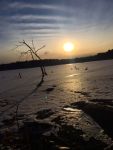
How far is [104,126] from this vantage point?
9742mm

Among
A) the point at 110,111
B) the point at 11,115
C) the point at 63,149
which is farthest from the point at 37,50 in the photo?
the point at 63,149

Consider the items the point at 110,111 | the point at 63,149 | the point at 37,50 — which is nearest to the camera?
the point at 63,149

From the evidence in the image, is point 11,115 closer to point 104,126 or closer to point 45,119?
point 45,119

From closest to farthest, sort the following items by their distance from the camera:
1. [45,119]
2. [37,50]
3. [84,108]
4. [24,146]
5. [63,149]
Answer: [63,149], [24,146], [45,119], [84,108], [37,50]

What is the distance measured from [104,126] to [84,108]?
3364mm

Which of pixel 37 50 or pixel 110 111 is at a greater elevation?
pixel 37 50

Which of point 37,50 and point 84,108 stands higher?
point 37,50

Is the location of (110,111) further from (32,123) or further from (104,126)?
(32,123)

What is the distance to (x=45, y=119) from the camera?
38.7 ft

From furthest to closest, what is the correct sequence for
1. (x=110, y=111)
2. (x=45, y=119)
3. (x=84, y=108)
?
1. (x=84, y=108)
2. (x=45, y=119)
3. (x=110, y=111)

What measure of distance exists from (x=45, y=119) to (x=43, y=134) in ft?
7.33

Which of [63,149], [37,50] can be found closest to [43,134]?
[63,149]

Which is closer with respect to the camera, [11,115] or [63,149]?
[63,149]

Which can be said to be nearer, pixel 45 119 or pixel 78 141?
pixel 78 141
